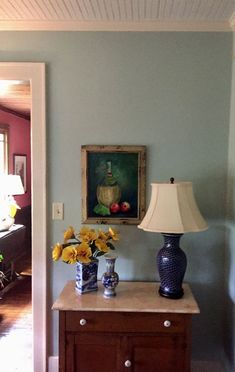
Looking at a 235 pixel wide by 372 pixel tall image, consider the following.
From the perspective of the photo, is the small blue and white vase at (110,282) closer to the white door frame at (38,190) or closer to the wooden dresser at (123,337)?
the wooden dresser at (123,337)

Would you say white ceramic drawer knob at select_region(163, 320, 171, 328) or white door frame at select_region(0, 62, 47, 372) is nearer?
white ceramic drawer knob at select_region(163, 320, 171, 328)

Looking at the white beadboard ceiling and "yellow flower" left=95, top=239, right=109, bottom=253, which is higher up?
the white beadboard ceiling

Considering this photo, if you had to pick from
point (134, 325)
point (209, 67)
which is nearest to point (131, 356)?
point (134, 325)

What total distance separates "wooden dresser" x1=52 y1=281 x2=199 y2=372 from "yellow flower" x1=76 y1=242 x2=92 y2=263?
0.24 m

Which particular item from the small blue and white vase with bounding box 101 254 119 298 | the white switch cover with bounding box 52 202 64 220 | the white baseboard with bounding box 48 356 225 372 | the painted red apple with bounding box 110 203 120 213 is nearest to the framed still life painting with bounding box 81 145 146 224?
the painted red apple with bounding box 110 203 120 213

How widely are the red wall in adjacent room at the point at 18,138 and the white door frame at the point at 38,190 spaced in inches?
107

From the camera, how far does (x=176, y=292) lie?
1952 mm

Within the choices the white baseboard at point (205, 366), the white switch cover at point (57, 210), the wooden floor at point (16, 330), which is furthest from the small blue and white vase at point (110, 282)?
the wooden floor at point (16, 330)

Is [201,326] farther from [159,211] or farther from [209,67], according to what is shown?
[209,67]

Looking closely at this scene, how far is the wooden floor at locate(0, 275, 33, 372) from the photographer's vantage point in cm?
252

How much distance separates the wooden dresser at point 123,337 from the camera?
184 centimetres

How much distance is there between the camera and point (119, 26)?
2148mm

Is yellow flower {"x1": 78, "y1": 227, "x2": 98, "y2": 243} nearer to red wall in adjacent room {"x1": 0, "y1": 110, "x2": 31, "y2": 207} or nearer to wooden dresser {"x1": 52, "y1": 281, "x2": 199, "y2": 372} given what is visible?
wooden dresser {"x1": 52, "y1": 281, "x2": 199, "y2": 372}

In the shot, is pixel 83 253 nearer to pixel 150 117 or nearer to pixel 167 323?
pixel 167 323
